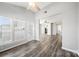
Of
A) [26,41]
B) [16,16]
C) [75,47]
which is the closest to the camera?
[75,47]

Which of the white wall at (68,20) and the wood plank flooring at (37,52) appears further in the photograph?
the white wall at (68,20)

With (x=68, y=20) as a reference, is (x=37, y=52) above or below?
below

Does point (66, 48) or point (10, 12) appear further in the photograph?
point (66, 48)

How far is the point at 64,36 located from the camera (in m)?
2.51

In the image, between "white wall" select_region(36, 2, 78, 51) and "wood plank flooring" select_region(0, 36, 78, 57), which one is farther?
"white wall" select_region(36, 2, 78, 51)

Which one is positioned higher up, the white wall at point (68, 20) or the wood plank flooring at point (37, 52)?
the white wall at point (68, 20)

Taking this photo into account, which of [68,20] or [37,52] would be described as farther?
[68,20]

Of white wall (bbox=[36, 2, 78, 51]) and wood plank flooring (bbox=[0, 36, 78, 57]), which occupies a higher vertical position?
white wall (bbox=[36, 2, 78, 51])

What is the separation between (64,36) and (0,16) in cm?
207

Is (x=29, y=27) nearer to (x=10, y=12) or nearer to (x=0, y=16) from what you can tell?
(x=10, y=12)

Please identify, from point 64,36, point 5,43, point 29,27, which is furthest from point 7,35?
point 64,36

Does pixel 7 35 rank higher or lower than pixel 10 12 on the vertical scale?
lower

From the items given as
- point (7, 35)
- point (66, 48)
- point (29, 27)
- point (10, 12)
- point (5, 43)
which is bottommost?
point (66, 48)

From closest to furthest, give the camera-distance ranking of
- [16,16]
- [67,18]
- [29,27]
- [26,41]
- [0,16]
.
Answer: [0,16], [67,18], [16,16], [26,41], [29,27]
